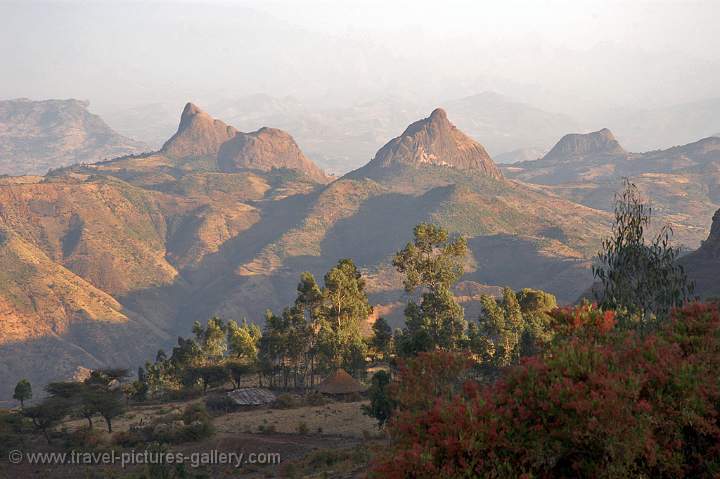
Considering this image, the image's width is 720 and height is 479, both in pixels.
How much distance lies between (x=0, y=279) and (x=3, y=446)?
163 meters

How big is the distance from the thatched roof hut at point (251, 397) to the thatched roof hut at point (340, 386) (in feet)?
17.5

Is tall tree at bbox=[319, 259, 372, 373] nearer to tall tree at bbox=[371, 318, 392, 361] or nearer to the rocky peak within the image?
tall tree at bbox=[371, 318, 392, 361]

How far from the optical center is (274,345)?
76750 mm

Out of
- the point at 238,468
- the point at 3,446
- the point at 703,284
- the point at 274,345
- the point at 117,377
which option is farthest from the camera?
the point at 703,284

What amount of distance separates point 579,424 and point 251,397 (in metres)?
51.9

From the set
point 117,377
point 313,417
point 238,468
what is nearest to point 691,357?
point 238,468

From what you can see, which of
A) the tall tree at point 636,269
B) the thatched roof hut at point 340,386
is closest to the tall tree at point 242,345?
the thatched roof hut at point 340,386

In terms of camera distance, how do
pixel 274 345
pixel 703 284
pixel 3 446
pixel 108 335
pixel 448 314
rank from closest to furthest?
pixel 3 446 < pixel 448 314 < pixel 274 345 < pixel 703 284 < pixel 108 335

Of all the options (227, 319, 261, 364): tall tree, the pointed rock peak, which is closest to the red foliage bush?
(227, 319, 261, 364): tall tree

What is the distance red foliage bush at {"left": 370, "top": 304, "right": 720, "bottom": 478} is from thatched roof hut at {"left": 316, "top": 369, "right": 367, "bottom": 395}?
48.9m

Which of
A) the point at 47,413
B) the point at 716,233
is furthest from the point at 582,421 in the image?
the point at 716,233

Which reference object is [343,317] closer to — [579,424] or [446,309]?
[446,309]

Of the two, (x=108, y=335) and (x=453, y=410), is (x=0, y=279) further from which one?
(x=453, y=410)

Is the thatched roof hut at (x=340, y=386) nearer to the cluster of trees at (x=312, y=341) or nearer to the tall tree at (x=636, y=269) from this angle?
the cluster of trees at (x=312, y=341)
